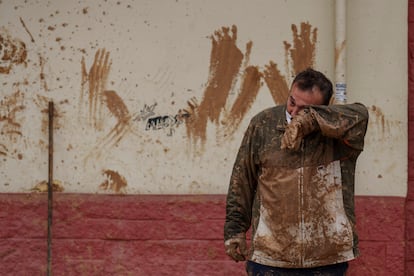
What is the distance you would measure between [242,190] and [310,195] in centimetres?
43

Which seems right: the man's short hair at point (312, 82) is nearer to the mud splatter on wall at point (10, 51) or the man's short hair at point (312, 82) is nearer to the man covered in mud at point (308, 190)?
the man covered in mud at point (308, 190)

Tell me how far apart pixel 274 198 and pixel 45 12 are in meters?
2.74

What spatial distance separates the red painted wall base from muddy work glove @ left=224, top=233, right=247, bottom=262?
5.00ft

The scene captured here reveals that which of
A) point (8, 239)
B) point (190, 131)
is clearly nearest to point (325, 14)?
point (190, 131)

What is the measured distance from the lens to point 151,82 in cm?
563

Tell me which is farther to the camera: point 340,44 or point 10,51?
point 10,51

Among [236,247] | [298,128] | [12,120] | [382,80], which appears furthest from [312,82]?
[12,120]

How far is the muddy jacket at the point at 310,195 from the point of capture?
3734 millimetres

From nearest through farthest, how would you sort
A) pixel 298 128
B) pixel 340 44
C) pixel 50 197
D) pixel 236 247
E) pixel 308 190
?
pixel 298 128 → pixel 308 190 → pixel 236 247 → pixel 340 44 → pixel 50 197

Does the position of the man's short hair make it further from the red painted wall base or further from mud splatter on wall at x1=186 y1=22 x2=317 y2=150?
the red painted wall base

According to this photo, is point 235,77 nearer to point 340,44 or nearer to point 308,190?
point 340,44

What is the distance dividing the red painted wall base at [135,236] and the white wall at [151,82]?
14cm

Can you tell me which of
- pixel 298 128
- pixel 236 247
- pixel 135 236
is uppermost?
pixel 298 128

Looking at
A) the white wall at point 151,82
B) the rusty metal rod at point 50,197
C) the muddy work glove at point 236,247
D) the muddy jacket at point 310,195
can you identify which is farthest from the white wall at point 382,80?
the rusty metal rod at point 50,197
